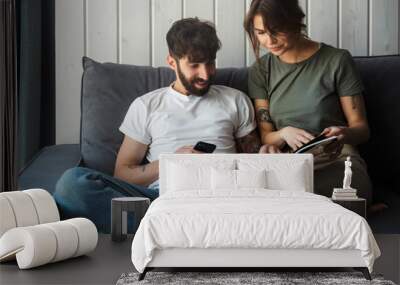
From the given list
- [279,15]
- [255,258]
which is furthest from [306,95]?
[255,258]

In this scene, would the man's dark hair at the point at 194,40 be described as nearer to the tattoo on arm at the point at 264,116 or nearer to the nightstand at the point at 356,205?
the tattoo on arm at the point at 264,116

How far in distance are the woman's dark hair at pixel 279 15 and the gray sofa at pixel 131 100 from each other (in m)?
0.31

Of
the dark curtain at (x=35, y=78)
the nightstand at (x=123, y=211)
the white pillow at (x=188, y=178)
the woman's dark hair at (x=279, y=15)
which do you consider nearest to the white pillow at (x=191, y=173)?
the white pillow at (x=188, y=178)

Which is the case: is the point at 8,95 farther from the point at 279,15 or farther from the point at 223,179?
the point at 279,15

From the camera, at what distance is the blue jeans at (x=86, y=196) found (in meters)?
3.73

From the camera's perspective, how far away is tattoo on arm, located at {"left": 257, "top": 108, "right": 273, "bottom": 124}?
425 centimetres

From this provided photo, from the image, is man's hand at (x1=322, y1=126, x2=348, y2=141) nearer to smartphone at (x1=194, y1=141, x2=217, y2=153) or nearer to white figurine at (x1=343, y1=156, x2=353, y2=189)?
white figurine at (x1=343, y1=156, x2=353, y2=189)

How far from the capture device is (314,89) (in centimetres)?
411

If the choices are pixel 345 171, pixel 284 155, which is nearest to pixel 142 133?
pixel 284 155

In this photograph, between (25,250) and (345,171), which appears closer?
(25,250)

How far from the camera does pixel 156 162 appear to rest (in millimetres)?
4152

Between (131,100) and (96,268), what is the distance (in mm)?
1359

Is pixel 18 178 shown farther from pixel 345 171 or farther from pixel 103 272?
pixel 345 171

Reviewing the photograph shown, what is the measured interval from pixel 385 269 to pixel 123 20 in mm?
2357
